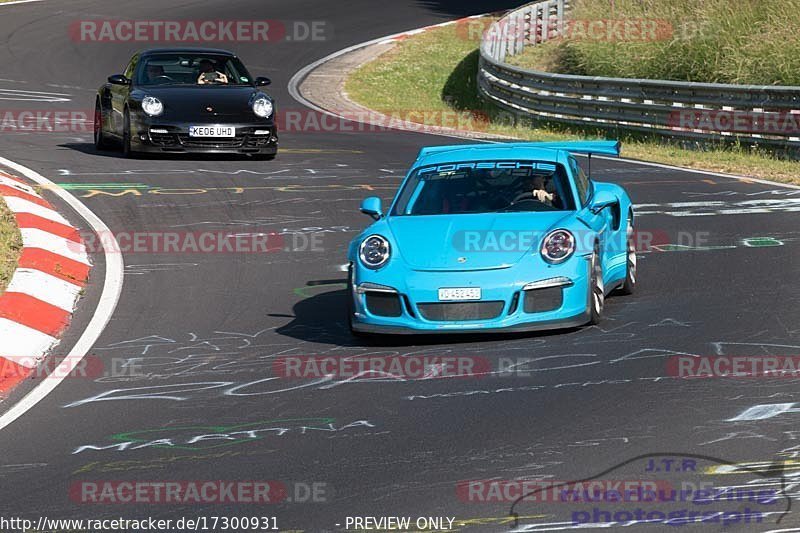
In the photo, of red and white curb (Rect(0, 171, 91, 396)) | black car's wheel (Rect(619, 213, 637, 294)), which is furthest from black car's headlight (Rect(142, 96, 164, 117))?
black car's wheel (Rect(619, 213, 637, 294))

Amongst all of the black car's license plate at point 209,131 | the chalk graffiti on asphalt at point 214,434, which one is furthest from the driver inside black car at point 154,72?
the chalk graffiti on asphalt at point 214,434

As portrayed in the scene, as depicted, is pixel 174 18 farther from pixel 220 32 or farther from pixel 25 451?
pixel 25 451

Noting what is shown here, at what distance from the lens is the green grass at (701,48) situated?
81.5 feet

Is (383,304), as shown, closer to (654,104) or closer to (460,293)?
(460,293)

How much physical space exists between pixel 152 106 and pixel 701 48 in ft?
41.2

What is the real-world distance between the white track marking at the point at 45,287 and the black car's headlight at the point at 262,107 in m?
7.54

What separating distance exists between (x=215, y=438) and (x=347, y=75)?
25.3 meters

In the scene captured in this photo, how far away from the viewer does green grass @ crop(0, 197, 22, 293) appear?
431 inches

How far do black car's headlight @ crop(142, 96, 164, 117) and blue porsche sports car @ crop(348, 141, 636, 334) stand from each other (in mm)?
8265

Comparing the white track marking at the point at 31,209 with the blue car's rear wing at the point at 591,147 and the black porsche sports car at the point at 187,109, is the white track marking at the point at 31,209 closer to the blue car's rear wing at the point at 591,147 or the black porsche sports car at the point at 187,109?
the black porsche sports car at the point at 187,109

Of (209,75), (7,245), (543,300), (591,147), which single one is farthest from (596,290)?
(209,75)

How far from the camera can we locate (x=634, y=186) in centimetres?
1672

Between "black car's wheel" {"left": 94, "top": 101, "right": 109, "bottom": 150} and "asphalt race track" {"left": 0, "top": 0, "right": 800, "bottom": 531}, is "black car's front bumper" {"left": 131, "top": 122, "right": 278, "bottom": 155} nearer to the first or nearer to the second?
"black car's wheel" {"left": 94, "top": 101, "right": 109, "bottom": 150}

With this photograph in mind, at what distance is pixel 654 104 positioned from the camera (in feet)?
74.2
